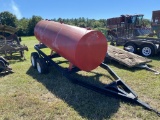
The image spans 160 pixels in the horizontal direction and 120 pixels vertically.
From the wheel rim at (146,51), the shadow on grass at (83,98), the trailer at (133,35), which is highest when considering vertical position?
the trailer at (133,35)

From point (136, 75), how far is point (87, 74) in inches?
68.9

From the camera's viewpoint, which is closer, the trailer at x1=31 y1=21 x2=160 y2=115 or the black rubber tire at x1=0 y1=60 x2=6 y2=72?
the trailer at x1=31 y1=21 x2=160 y2=115

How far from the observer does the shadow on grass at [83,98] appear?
4.59m

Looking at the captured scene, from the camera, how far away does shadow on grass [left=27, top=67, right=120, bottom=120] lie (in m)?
4.59

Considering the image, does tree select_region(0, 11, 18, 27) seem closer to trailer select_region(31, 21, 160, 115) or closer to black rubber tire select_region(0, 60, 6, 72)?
black rubber tire select_region(0, 60, 6, 72)

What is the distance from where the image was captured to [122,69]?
8.03m

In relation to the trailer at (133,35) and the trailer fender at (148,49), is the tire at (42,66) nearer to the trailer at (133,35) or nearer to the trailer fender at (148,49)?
the trailer at (133,35)

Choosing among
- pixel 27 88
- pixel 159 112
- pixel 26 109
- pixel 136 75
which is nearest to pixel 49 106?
pixel 26 109

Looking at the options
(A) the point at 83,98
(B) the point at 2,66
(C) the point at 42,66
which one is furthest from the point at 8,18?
(A) the point at 83,98

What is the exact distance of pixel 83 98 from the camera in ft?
17.5

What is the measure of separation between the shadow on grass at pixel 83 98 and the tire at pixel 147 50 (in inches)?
181

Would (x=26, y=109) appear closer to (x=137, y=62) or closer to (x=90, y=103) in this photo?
(x=90, y=103)

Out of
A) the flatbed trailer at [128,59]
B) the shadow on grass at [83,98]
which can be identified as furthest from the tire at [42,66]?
the flatbed trailer at [128,59]

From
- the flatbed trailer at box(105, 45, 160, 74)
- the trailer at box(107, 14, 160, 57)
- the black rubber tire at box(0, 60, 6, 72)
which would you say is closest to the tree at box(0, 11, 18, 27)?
the trailer at box(107, 14, 160, 57)
